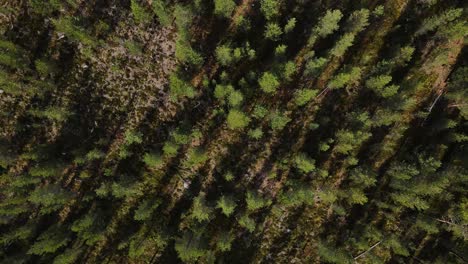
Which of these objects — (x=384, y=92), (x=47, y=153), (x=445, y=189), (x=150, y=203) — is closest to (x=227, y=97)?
(x=150, y=203)

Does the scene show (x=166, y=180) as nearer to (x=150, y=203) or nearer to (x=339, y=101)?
(x=150, y=203)

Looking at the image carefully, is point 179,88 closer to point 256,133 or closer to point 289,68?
point 256,133

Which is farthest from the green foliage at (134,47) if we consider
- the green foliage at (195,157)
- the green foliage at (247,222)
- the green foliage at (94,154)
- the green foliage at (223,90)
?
the green foliage at (247,222)

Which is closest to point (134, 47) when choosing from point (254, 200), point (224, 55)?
point (224, 55)

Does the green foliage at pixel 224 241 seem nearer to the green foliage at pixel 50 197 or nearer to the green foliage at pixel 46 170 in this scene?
the green foliage at pixel 50 197

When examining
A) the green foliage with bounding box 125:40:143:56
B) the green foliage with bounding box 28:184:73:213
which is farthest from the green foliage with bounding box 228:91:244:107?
the green foliage with bounding box 28:184:73:213
